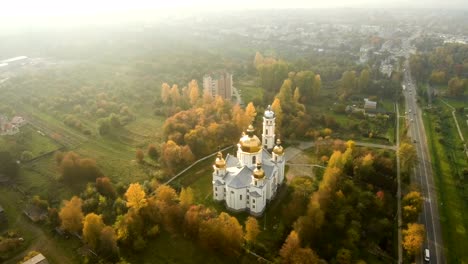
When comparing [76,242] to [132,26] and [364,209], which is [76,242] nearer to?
[364,209]

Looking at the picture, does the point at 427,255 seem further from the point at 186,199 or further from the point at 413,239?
the point at 186,199

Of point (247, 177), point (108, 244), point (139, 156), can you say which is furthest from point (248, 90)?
point (108, 244)

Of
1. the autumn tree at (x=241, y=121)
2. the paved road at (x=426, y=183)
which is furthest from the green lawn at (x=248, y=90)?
the paved road at (x=426, y=183)

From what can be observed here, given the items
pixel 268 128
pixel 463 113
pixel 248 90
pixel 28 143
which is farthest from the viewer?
pixel 248 90

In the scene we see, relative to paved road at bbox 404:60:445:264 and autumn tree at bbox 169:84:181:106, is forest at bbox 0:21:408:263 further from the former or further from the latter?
paved road at bbox 404:60:445:264

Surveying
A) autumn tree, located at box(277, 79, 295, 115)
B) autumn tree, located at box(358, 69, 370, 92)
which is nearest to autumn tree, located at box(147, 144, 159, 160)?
autumn tree, located at box(277, 79, 295, 115)

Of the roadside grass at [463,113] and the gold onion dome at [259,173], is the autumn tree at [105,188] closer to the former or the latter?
the gold onion dome at [259,173]
